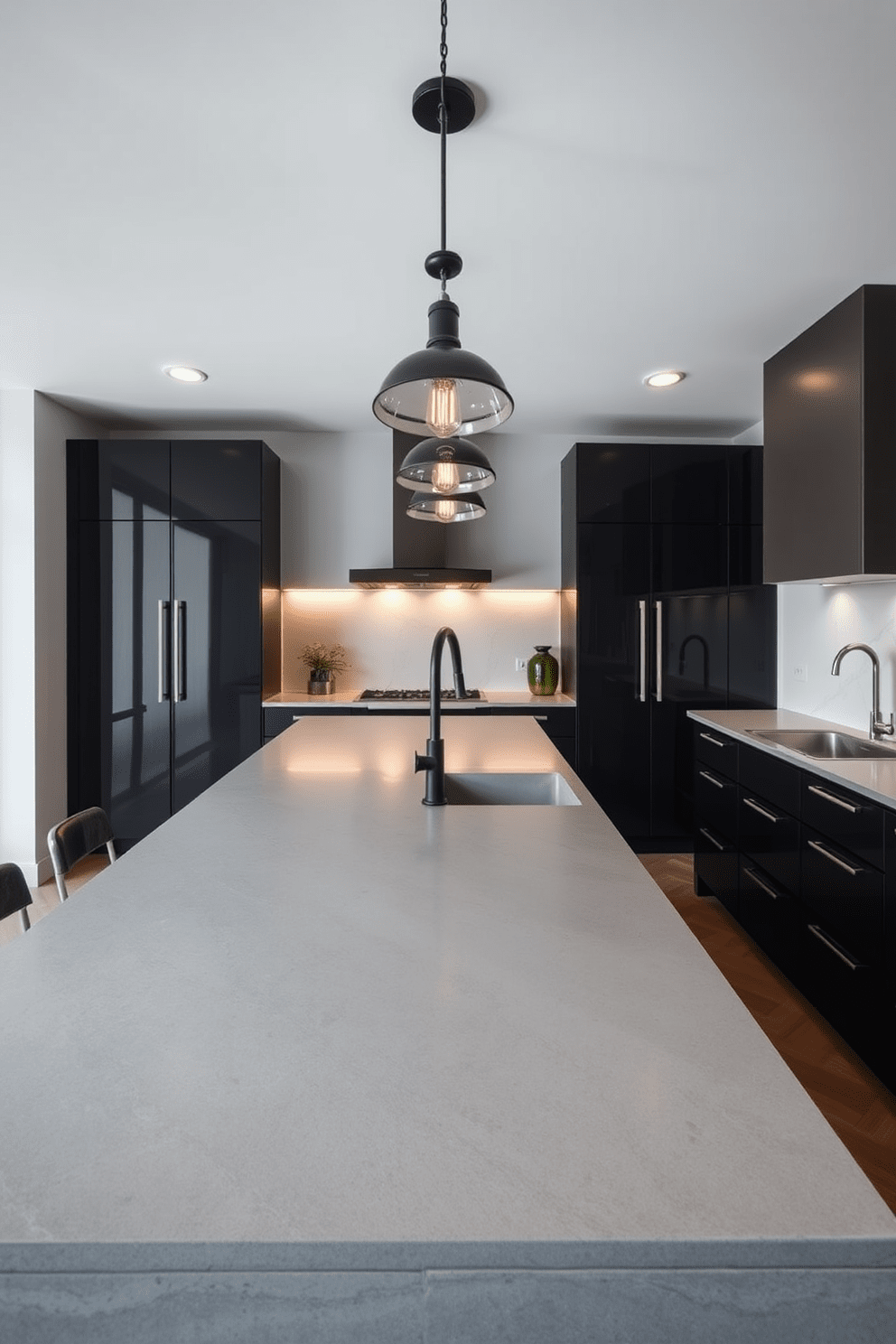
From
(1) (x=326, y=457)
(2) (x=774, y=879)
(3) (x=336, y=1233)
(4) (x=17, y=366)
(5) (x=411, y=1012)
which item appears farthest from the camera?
(1) (x=326, y=457)

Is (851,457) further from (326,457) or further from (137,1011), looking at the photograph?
(326,457)

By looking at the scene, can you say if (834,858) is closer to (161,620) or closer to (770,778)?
(770,778)

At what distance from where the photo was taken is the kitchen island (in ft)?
1.77

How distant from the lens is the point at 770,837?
2855 mm

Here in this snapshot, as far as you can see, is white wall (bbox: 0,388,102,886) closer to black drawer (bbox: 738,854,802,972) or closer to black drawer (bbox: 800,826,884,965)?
black drawer (bbox: 738,854,802,972)

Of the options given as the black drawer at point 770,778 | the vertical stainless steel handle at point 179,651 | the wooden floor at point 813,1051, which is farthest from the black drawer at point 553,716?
the vertical stainless steel handle at point 179,651

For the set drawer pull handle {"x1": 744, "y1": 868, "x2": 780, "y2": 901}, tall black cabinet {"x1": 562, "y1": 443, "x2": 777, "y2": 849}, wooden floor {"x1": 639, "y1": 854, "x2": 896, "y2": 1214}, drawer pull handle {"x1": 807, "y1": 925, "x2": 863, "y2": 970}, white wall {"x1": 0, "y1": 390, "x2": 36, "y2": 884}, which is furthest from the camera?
tall black cabinet {"x1": 562, "y1": 443, "x2": 777, "y2": 849}

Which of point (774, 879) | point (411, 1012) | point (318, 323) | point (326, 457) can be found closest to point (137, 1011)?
point (411, 1012)

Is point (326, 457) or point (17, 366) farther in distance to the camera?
point (326, 457)

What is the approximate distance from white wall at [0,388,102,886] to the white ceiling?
20.9 inches

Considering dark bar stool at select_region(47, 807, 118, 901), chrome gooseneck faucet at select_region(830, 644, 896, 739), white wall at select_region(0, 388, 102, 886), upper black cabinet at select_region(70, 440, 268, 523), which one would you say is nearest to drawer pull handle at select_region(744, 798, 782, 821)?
chrome gooseneck faucet at select_region(830, 644, 896, 739)

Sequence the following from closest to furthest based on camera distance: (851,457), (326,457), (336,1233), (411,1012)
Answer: (336,1233)
(411,1012)
(851,457)
(326,457)

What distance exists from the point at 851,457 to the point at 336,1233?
2757 millimetres

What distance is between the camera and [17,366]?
→ 11.4 ft
